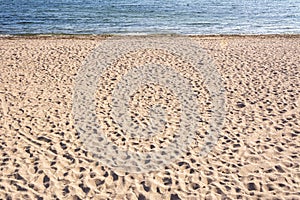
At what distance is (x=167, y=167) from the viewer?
19.2ft

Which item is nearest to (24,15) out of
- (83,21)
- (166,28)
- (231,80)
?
(83,21)

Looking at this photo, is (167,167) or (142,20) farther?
(142,20)

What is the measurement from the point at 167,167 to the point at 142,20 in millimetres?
24264

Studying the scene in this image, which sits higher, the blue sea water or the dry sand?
the blue sea water

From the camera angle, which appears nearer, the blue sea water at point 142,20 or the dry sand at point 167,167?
the dry sand at point 167,167

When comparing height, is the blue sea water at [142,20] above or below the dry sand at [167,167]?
above

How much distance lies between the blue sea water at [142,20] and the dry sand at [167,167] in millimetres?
13520

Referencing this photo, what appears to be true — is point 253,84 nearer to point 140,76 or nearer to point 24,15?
point 140,76

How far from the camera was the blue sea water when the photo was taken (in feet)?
79.8

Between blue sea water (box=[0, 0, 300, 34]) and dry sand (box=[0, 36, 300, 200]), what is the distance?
13.5 metres

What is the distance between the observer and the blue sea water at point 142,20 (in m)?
24.3

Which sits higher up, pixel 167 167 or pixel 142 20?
pixel 142 20

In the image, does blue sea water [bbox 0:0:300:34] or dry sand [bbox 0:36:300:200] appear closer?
dry sand [bbox 0:36:300:200]

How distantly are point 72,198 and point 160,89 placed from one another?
5394 millimetres
